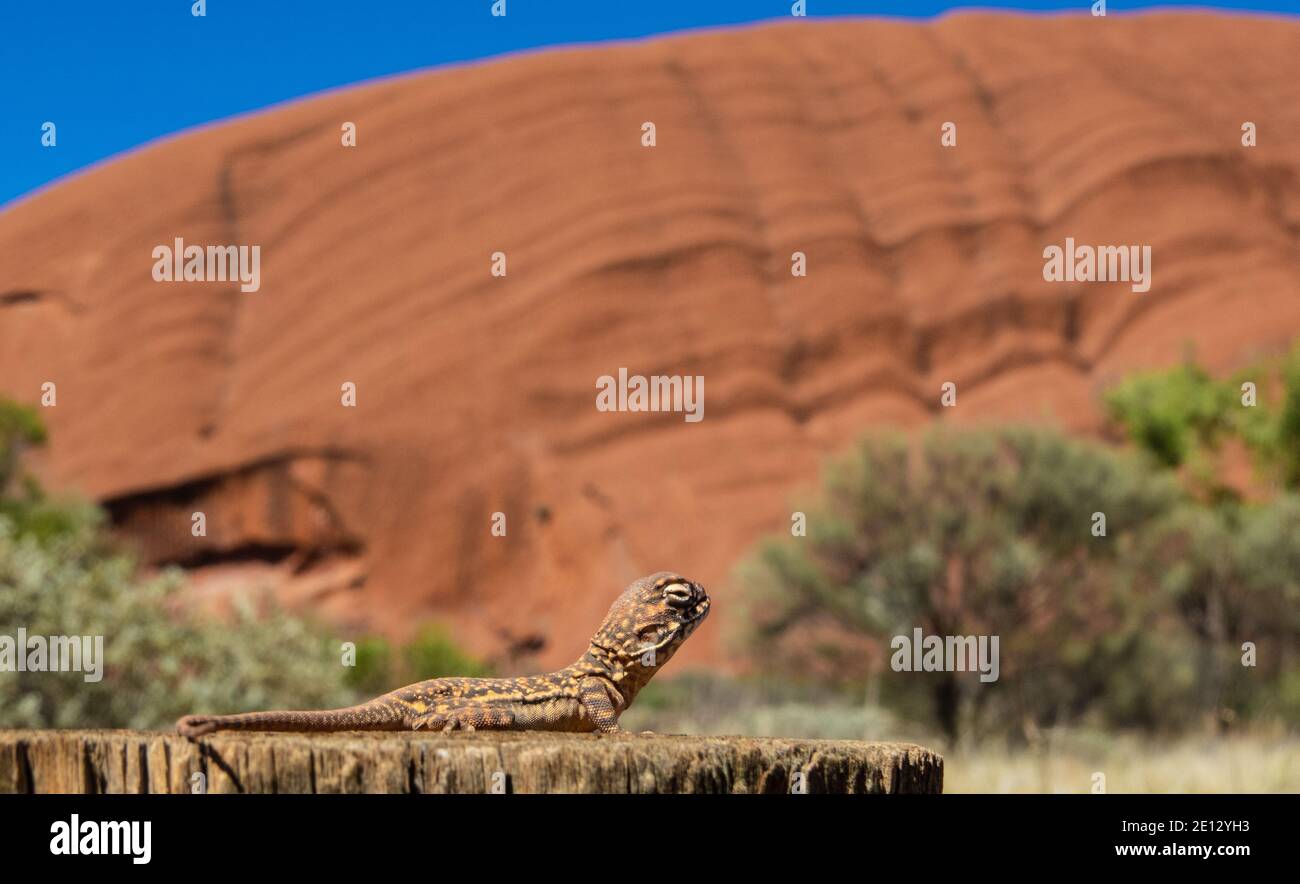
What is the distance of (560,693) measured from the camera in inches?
220

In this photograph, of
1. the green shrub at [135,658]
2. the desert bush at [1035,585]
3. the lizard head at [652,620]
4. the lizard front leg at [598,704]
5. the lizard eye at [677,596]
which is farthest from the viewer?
the desert bush at [1035,585]

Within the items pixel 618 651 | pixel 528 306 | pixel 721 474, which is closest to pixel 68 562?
pixel 618 651

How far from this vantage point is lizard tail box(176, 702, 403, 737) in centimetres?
333

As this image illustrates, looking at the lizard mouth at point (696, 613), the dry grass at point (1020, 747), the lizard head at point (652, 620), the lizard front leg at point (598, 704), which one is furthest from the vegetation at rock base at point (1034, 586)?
the lizard front leg at point (598, 704)

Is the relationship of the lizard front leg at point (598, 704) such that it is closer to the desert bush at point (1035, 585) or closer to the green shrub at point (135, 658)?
the green shrub at point (135, 658)

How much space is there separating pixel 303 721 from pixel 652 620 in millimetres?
2538

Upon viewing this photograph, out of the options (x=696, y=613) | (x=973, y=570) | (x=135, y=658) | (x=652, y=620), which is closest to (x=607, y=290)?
(x=973, y=570)

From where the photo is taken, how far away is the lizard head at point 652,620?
20.1 feet

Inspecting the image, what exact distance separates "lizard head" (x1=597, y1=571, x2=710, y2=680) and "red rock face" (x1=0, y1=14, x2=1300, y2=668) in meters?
31.0

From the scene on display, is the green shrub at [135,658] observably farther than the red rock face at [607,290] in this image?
No

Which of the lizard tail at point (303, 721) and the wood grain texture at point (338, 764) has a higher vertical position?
the lizard tail at point (303, 721)

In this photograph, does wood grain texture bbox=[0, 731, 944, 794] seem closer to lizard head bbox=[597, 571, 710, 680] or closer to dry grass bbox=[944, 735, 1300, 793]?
lizard head bbox=[597, 571, 710, 680]
